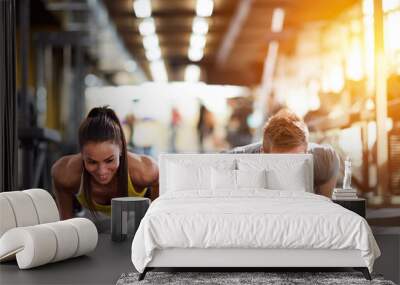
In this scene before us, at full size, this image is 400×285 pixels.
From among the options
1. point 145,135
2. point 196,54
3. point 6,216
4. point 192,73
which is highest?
point 196,54

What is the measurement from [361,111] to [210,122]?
4.94 ft

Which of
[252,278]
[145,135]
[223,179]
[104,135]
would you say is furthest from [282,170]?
[104,135]

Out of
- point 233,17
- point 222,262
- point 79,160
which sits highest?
point 233,17

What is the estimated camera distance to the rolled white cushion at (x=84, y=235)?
4.97 m

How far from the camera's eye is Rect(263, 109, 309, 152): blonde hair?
6395 millimetres

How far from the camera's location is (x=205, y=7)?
6629 mm

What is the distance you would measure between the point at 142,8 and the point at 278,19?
1386mm

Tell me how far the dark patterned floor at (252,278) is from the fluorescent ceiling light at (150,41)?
9.74 ft

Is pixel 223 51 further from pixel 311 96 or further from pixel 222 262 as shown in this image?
pixel 222 262

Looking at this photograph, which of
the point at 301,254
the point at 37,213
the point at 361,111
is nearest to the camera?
the point at 301,254

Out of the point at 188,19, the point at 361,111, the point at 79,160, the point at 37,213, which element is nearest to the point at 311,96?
the point at 361,111

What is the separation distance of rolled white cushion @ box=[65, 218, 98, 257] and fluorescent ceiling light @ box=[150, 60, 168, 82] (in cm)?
195

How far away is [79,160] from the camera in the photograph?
660 cm

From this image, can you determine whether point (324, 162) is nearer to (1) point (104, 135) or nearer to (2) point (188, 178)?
(2) point (188, 178)
